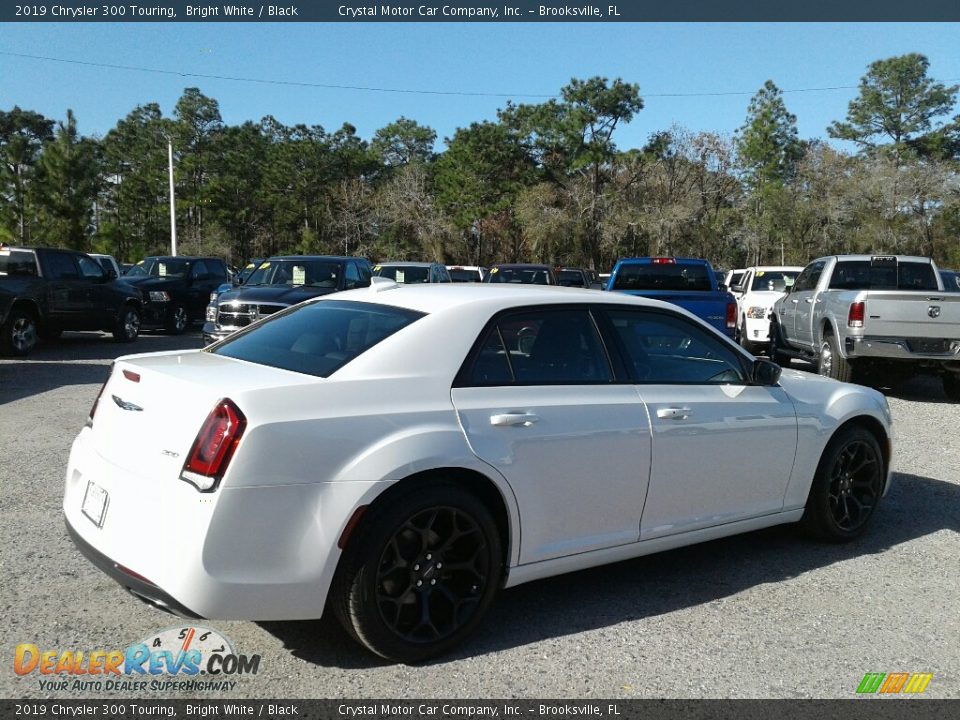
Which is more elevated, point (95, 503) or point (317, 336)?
point (317, 336)

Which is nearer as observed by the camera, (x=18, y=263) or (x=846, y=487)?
(x=846, y=487)

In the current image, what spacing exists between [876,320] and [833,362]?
0.99m

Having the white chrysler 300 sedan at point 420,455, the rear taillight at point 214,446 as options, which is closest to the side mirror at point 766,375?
the white chrysler 300 sedan at point 420,455

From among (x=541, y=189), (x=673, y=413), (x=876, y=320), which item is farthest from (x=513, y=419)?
(x=541, y=189)

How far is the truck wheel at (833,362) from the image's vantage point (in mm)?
12117

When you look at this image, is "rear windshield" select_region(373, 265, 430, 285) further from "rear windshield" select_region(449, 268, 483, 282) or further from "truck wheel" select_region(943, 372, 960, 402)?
"rear windshield" select_region(449, 268, 483, 282)

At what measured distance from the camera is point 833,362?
12.4m

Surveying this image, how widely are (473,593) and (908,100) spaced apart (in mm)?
74508

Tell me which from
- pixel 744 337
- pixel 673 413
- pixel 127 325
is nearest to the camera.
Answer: pixel 673 413

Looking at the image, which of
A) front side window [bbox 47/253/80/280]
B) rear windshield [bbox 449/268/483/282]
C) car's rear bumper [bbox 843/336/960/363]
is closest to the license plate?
car's rear bumper [bbox 843/336/960/363]

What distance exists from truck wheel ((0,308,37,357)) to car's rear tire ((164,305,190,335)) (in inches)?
215

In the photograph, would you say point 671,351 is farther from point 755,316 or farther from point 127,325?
point 127,325

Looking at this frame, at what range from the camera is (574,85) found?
60.9 m

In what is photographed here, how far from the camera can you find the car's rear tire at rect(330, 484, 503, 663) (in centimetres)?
357
